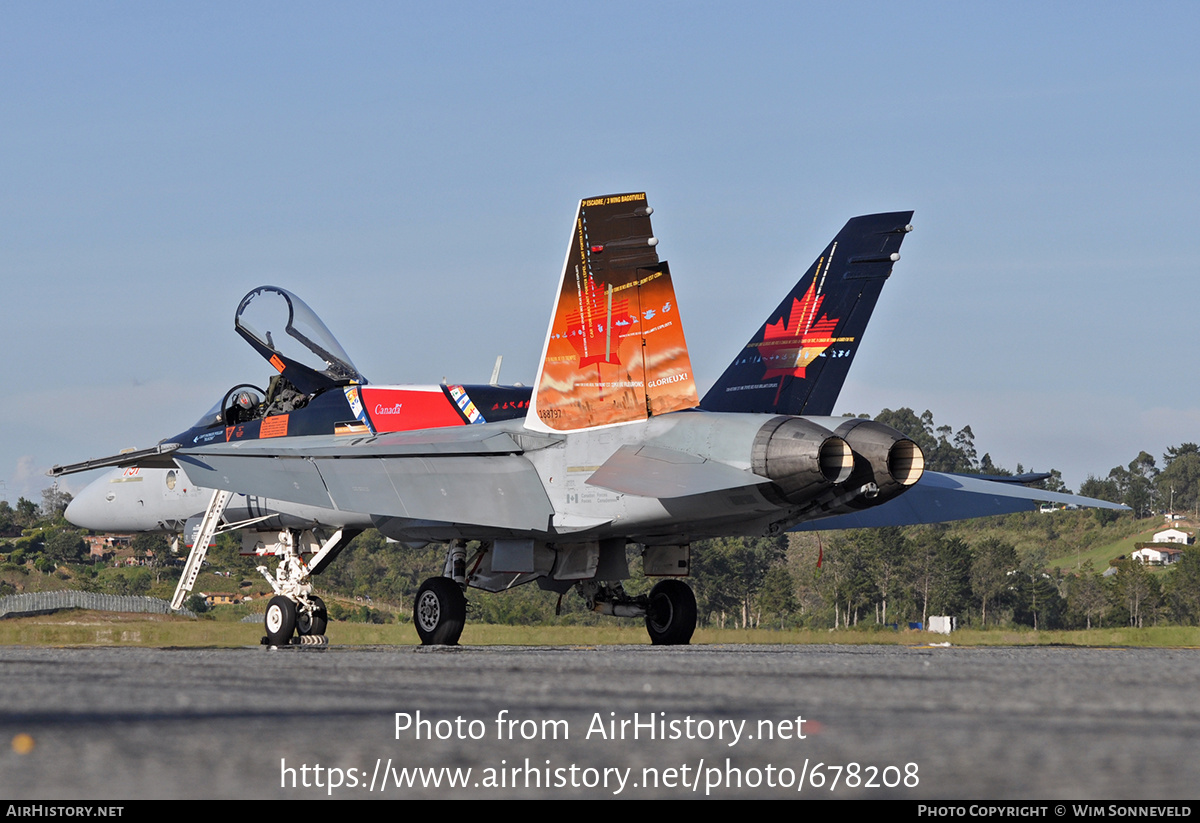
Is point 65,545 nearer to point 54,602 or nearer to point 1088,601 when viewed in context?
point 54,602

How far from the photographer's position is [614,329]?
1467cm

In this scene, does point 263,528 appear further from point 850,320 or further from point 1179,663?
point 1179,663

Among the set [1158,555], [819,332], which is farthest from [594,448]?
[1158,555]

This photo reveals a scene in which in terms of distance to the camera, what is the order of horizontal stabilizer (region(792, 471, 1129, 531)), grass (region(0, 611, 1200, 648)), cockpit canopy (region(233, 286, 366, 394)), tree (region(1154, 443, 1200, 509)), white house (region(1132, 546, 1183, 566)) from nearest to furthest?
1. horizontal stabilizer (region(792, 471, 1129, 531))
2. cockpit canopy (region(233, 286, 366, 394))
3. grass (region(0, 611, 1200, 648))
4. white house (region(1132, 546, 1183, 566))
5. tree (region(1154, 443, 1200, 509))

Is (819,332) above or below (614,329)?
above

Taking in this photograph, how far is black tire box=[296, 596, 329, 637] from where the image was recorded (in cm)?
1722

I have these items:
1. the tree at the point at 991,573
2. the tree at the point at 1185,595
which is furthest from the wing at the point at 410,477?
the tree at the point at 991,573

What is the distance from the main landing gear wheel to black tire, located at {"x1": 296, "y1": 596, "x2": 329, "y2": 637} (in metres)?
1.46

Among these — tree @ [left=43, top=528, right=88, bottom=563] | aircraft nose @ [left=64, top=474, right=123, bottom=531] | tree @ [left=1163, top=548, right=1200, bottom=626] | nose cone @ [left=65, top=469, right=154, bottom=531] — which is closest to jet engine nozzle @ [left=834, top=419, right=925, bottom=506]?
nose cone @ [left=65, top=469, right=154, bottom=531]

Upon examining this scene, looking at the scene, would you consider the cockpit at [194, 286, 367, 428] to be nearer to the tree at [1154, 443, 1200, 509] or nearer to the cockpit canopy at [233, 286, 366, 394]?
the cockpit canopy at [233, 286, 366, 394]

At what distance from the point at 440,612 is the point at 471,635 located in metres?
9.32

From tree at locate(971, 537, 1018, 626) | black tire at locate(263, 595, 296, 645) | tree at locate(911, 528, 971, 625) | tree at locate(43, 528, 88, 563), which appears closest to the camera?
black tire at locate(263, 595, 296, 645)

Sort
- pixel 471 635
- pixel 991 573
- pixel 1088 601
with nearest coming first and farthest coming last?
pixel 471 635 → pixel 1088 601 → pixel 991 573
